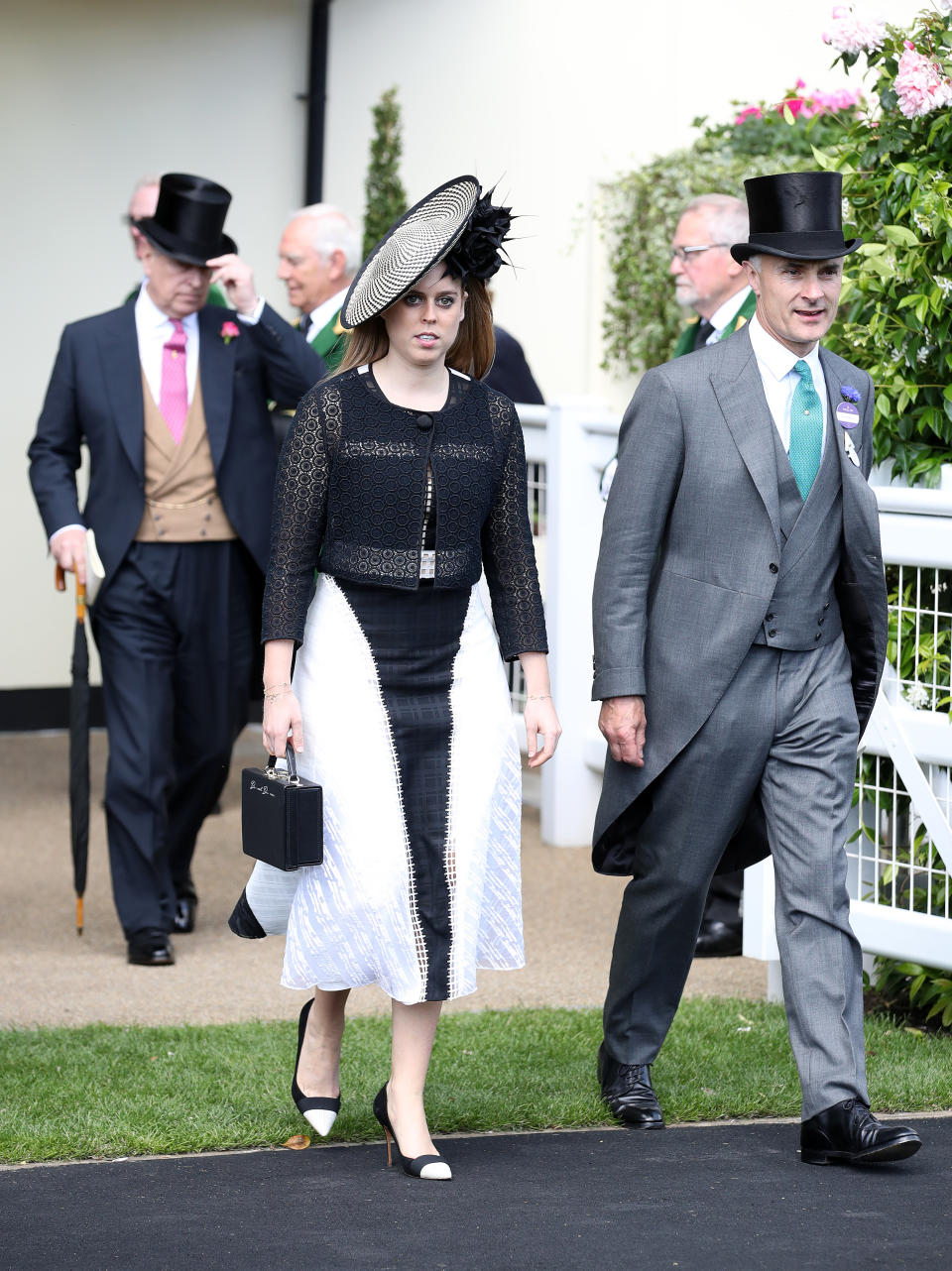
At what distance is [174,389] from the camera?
6355 mm

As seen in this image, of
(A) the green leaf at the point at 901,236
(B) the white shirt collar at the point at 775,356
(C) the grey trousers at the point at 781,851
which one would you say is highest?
(A) the green leaf at the point at 901,236

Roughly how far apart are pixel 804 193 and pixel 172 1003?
2784mm

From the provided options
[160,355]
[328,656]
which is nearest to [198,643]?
[160,355]

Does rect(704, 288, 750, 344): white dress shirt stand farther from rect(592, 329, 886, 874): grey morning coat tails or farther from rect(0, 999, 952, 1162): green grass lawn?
rect(0, 999, 952, 1162): green grass lawn

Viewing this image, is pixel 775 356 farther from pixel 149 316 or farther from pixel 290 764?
pixel 149 316

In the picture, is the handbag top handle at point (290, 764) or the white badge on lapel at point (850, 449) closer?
the handbag top handle at point (290, 764)

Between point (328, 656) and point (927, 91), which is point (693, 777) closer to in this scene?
point (328, 656)

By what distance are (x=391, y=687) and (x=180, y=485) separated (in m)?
2.29

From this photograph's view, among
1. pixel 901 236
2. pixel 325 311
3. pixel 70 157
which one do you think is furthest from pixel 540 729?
pixel 70 157

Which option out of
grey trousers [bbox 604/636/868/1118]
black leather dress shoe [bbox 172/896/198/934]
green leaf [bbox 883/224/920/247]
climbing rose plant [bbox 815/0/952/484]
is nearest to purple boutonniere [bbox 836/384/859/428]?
grey trousers [bbox 604/636/868/1118]

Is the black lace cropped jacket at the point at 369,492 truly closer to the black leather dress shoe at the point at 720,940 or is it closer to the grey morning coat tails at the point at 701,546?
the grey morning coat tails at the point at 701,546

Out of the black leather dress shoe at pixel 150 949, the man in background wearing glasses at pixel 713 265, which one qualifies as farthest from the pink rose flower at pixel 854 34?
the black leather dress shoe at pixel 150 949

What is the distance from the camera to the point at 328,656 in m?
4.24

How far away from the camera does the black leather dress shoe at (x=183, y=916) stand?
6.60 m
